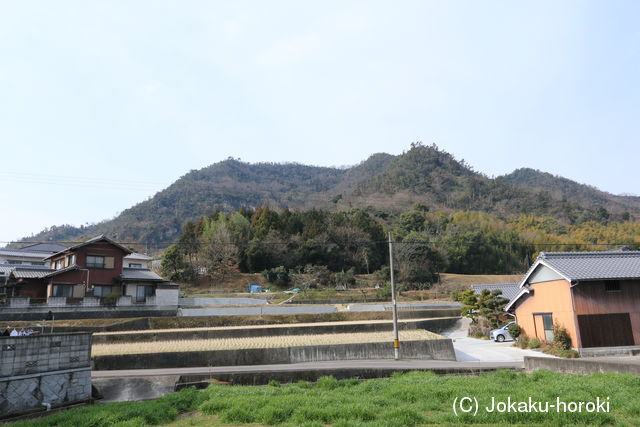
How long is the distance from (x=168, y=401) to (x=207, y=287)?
36435mm

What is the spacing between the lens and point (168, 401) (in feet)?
31.2

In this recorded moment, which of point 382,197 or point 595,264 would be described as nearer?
point 595,264

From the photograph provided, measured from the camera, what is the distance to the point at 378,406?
27.6 ft

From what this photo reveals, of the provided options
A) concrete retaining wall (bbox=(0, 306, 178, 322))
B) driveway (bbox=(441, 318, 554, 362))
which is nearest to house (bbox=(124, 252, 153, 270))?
concrete retaining wall (bbox=(0, 306, 178, 322))

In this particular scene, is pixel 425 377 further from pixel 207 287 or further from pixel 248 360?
pixel 207 287

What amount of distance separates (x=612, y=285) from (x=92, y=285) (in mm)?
33480

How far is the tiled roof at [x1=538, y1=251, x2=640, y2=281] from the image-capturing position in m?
19.0

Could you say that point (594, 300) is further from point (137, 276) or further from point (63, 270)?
point (63, 270)

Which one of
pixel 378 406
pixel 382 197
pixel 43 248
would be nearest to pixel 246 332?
pixel 378 406

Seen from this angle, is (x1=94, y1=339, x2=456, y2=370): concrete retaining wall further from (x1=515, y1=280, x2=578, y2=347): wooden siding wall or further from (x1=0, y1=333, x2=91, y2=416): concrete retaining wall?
(x1=515, y1=280, x2=578, y2=347): wooden siding wall

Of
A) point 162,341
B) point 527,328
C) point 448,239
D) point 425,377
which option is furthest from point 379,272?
point 425,377

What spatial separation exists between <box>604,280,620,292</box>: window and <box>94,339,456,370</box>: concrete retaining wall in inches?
307

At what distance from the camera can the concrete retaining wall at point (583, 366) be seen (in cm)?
1086

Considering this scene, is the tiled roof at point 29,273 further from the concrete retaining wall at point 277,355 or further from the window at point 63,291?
the concrete retaining wall at point 277,355
